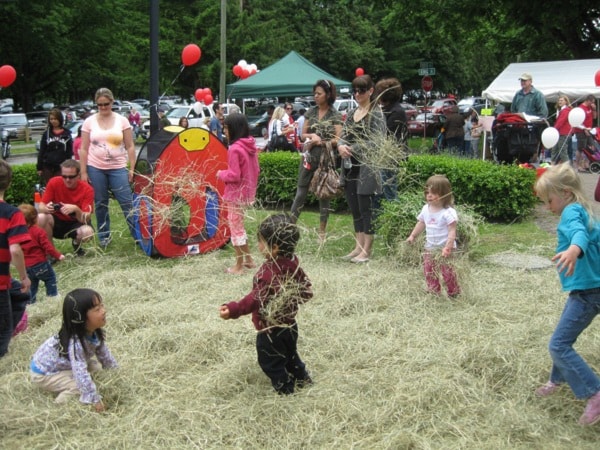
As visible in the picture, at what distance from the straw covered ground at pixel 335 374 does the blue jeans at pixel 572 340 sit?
0.20 metres

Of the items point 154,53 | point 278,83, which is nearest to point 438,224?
point 154,53

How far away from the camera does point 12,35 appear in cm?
3512

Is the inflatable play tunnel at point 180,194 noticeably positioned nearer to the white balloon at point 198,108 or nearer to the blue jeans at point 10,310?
the blue jeans at point 10,310

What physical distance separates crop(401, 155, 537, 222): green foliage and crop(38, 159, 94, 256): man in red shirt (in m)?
4.07

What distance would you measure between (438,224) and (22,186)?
7059mm

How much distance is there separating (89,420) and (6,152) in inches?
781

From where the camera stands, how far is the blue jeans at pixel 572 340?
11.1 feet

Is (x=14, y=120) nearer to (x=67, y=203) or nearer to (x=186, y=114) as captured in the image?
(x=186, y=114)

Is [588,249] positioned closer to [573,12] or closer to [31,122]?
[573,12]

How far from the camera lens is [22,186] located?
9906mm

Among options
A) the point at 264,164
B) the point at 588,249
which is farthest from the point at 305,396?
the point at 264,164

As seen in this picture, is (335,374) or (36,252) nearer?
(335,374)

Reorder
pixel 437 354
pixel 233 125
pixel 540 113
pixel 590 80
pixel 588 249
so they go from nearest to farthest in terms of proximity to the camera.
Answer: pixel 588 249 < pixel 437 354 < pixel 233 125 < pixel 540 113 < pixel 590 80

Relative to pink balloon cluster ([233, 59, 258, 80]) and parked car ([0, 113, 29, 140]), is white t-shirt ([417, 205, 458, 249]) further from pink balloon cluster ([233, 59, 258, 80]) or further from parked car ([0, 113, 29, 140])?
parked car ([0, 113, 29, 140])
